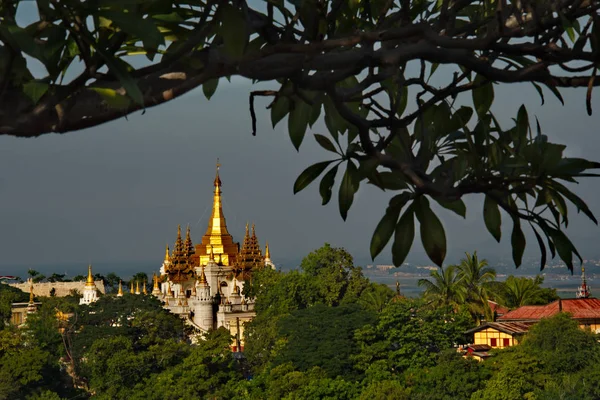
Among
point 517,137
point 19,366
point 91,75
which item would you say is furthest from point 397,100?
point 19,366

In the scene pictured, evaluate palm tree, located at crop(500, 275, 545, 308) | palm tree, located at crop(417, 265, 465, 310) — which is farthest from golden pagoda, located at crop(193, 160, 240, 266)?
palm tree, located at crop(417, 265, 465, 310)

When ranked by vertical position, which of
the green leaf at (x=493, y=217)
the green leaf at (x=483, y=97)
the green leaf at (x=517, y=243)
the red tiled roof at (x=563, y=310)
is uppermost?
the green leaf at (x=483, y=97)

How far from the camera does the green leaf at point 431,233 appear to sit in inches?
75.9

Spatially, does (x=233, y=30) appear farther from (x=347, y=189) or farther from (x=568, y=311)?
(x=568, y=311)

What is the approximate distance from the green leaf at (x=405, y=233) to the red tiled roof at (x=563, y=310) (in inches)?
913

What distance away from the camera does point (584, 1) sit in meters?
2.08

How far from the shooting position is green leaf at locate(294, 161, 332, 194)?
2.09 metres

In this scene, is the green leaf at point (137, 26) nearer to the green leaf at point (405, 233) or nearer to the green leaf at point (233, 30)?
the green leaf at point (233, 30)

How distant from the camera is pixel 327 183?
2.17m

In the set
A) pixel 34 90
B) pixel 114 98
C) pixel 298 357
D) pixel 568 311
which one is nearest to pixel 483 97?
pixel 114 98

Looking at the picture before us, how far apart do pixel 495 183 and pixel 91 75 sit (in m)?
0.86

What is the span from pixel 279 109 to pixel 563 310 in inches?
925

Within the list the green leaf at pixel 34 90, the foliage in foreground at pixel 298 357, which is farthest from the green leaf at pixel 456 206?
the foliage in foreground at pixel 298 357

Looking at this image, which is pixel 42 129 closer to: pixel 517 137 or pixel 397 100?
pixel 397 100
